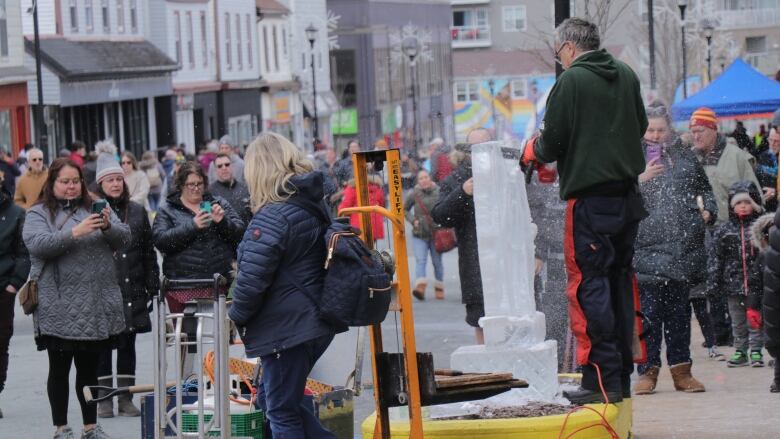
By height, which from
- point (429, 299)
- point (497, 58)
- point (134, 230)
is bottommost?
point (429, 299)

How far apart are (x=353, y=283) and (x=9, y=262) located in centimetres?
450

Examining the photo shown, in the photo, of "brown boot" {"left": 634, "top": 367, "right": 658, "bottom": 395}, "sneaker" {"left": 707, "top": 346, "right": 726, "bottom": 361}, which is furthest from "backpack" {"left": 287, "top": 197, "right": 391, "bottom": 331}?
"sneaker" {"left": 707, "top": 346, "right": 726, "bottom": 361}

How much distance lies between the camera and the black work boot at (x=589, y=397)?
7211mm

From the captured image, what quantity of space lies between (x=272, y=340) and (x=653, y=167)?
284 cm

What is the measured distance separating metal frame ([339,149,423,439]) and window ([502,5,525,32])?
11721 millimetres

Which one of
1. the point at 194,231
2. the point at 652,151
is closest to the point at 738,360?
the point at 652,151

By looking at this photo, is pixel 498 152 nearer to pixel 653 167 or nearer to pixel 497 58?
pixel 653 167

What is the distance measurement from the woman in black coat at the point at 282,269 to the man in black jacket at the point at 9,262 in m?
3.90

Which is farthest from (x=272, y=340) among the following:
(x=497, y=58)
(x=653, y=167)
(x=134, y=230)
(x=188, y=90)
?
(x=188, y=90)

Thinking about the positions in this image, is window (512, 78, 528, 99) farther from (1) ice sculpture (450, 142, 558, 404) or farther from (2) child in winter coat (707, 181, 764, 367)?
(1) ice sculpture (450, 142, 558, 404)

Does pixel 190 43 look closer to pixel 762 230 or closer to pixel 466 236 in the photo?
pixel 466 236

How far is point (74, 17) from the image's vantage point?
4775 cm

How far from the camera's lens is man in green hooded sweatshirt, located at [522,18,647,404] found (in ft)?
22.9

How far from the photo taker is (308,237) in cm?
702
